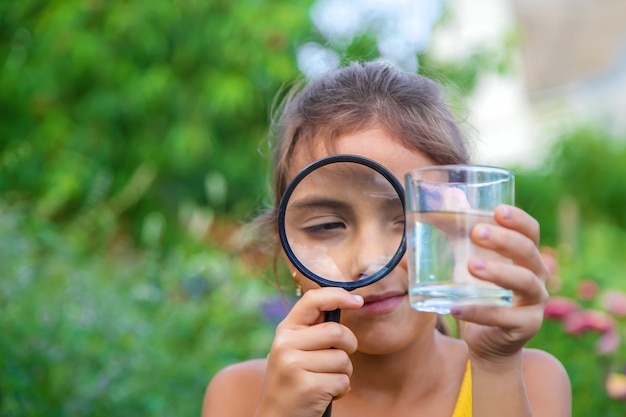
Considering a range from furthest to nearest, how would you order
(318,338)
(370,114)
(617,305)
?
(617,305) → (370,114) → (318,338)

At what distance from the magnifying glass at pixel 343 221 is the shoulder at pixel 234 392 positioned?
36.5 inches

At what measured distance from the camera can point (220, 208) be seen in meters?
10.3

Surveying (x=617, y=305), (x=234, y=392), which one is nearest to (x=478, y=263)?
(x=234, y=392)

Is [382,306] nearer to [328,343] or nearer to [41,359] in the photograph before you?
[328,343]

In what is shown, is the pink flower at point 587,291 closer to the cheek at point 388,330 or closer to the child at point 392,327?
the child at point 392,327

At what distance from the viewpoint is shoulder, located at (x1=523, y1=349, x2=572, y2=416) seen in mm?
2480

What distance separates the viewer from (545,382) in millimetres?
2510

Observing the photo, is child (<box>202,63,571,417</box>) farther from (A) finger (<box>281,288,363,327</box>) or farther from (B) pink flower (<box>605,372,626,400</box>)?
(B) pink flower (<box>605,372,626,400</box>)

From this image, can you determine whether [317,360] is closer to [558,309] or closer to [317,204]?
[317,204]

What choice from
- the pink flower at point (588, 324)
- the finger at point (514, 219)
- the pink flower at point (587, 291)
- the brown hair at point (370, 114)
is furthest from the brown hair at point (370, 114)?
the pink flower at point (587, 291)

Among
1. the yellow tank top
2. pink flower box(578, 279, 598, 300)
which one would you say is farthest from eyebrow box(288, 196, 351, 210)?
pink flower box(578, 279, 598, 300)

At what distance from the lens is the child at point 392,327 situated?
64.3 inches

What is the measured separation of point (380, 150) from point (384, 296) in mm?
421

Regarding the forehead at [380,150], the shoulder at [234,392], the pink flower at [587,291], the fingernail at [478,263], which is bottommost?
the pink flower at [587,291]
